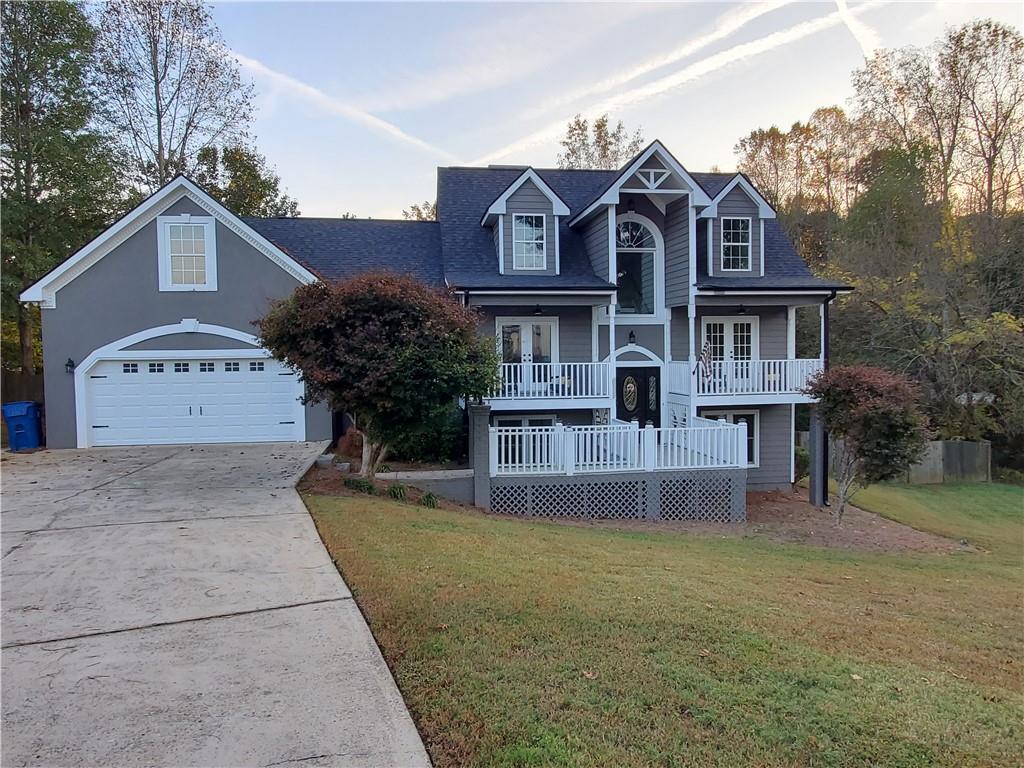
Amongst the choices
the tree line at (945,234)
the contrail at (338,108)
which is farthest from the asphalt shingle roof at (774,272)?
the contrail at (338,108)

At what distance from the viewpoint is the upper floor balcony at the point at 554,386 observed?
1370 centimetres

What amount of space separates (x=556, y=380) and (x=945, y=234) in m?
19.5

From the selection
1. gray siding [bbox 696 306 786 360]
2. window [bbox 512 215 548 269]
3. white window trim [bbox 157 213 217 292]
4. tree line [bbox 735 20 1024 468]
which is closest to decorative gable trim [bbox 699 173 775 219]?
gray siding [bbox 696 306 786 360]

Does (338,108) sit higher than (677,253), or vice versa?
(338,108)

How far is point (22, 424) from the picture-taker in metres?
13.6

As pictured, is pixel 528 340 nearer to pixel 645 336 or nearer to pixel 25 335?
pixel 645 336

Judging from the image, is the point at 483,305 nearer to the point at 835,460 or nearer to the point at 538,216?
the point at 538,216

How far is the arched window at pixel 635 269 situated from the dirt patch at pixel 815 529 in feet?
19.2

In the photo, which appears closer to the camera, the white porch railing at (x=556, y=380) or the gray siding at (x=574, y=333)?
the white porch railing at (x=556, y=380)

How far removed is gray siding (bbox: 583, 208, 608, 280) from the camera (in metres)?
15.0

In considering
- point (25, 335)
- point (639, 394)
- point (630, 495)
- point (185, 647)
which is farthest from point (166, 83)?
point (185, 647)

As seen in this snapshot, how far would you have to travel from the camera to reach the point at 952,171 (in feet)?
79.5

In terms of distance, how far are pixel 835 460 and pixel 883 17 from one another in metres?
12.9

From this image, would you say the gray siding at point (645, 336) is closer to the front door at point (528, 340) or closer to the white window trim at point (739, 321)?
the white window trim at point (739, 321)
